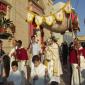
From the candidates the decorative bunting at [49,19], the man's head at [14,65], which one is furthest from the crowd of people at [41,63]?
the decorative bunting at [49,19]

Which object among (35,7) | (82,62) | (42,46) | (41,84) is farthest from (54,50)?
(35,7)

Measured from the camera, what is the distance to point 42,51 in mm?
19547

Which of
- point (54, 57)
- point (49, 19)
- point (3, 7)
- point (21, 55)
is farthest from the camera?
point (3, 7)

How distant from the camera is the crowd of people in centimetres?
1245

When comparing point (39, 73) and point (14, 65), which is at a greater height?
point (14, 65)

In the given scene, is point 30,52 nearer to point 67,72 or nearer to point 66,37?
point 67,72

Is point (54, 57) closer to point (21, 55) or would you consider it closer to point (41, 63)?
point (21, 55)

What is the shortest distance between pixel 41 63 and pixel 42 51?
6754mm

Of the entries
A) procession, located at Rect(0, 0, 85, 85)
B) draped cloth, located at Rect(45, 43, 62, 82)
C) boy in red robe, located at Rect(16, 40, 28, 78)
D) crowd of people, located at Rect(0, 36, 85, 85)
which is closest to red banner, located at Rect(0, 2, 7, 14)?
procession, located at Rect(0, 0, 85, 85)

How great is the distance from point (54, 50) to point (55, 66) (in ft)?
2.54

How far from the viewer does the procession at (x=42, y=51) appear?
12.7 meters

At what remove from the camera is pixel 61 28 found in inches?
730

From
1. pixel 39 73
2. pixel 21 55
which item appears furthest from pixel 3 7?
pixel 39 73

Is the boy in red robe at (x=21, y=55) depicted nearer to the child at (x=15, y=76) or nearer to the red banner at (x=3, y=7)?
the child at (x=15, y=76)
